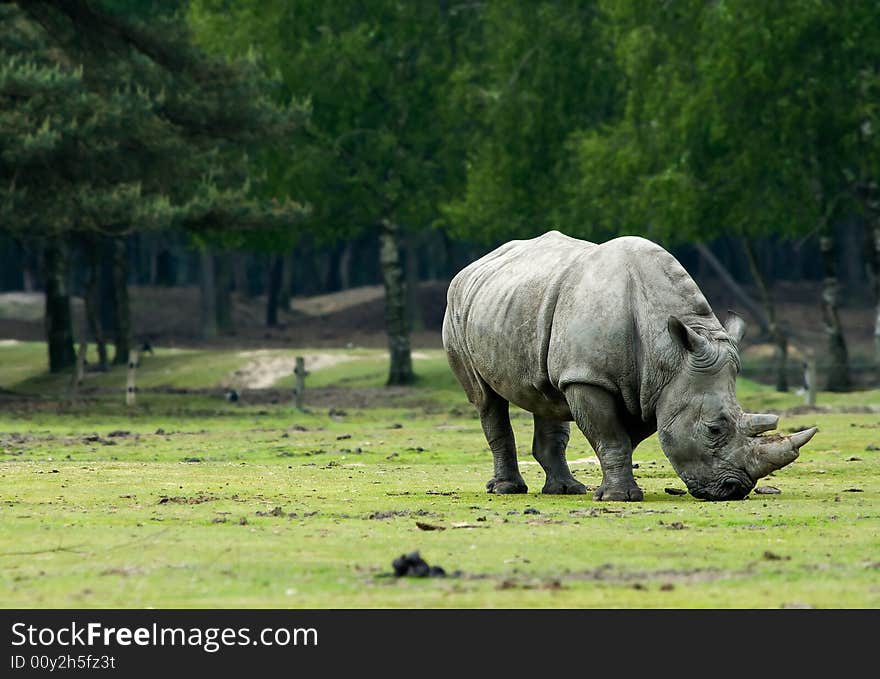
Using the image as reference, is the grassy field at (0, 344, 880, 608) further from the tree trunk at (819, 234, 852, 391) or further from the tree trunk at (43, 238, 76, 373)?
the tree trunk at (43, 238, 76, 373)

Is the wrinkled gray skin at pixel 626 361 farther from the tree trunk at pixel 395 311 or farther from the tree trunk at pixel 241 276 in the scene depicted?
the tree trunk at pixel 241 276

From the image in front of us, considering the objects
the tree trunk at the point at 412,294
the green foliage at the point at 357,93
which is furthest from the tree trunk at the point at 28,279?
the green foliage at the point at 357,93

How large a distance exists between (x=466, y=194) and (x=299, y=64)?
5147 millimetres

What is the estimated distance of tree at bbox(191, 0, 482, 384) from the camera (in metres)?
42.1

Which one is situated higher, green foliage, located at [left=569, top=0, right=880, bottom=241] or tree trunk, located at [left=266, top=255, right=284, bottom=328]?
green foliage, located at [left=569, top=0, right=880, bottom=241]

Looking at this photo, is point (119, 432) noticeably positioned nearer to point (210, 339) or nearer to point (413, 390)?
point (413, 390)

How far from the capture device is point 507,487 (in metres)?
16.8

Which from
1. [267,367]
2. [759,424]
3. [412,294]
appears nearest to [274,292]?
[412,294]

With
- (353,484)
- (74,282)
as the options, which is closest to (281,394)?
(353,484)

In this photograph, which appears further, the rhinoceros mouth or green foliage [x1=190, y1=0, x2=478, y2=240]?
green foliage [x1=190, y1=0, x2=478, y2=240]

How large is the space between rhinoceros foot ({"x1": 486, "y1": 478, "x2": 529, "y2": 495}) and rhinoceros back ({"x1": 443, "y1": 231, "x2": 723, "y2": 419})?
860 millimetres

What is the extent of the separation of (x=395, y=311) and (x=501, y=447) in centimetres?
2643

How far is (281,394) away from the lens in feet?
131

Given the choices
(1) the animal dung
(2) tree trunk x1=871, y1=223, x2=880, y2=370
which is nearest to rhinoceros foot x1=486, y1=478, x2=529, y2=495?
(1) the animal dung
